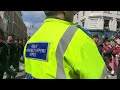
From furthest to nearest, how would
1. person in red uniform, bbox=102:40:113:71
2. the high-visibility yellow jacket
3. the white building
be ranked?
1. person in red uniform, bbox=102:40:113:71
2. the white building
3. the high-visibility yellow jacket

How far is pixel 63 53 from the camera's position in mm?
1348

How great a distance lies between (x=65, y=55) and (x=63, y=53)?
0.01 metres

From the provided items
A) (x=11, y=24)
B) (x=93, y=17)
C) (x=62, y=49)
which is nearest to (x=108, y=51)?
(x=11, y=24)

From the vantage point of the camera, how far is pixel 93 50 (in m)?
1.34

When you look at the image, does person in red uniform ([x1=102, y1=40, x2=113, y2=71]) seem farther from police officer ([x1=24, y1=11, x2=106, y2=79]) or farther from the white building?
police officer ([x1=24, y1=11, x2=106, y2=79])

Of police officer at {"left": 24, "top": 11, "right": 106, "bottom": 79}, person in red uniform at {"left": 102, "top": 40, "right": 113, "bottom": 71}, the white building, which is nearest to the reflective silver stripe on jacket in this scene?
police officer at {"left": 24, "top": 11, "right": 106, "bottom": 79}

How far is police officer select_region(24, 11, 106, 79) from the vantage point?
52.1 inches

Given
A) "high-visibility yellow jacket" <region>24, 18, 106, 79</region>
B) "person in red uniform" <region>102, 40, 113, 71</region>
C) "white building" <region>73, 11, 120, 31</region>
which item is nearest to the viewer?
"high-visibility yellow jacket" <region>24, 18, 106, 79</region>

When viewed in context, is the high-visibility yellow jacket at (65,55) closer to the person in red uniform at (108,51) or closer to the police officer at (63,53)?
the police officer at (63,53)

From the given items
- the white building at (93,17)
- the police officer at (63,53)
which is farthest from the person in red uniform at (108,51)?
the police officer at (63,53)

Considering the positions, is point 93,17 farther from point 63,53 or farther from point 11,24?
point 63,53
